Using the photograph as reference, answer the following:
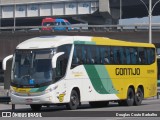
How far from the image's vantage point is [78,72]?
29.6 metres

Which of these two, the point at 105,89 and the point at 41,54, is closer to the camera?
the point at 41,54

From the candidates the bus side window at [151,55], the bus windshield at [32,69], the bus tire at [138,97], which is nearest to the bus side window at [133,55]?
the bus side window at [151,55]

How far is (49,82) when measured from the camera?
90.9 feet

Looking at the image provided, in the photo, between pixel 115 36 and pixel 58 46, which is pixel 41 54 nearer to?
pixel 58 46

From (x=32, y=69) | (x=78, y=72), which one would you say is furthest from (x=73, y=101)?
(x=32, y=69)

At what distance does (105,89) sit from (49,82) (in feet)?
15.7

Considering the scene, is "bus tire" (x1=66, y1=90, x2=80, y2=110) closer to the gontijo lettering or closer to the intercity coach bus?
the intercity coach bus

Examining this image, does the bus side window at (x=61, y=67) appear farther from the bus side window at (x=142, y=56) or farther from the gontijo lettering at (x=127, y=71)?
the bus side window at (x=142, y=56)

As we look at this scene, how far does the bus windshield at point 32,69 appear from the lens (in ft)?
91.0

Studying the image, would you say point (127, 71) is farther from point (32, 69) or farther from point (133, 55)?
point (32, 69)

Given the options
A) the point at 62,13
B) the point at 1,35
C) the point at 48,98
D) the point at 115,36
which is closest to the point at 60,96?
the point at 48,98

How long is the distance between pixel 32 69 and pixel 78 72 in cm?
267

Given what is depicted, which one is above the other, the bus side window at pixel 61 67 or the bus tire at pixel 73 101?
the bus side window at pixel 61 67

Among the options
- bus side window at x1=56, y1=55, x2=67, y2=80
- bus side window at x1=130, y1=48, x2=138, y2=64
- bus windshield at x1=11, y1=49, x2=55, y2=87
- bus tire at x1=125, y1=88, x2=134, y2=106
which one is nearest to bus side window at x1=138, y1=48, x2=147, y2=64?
bus side window at x1=130, y1=48, x2=138, y2=64
